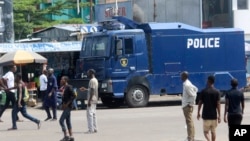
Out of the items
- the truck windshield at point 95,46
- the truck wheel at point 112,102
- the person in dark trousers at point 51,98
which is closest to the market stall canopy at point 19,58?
the truck windshield at point 95,46

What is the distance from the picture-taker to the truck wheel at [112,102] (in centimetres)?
3191

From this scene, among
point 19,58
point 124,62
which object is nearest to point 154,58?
point 124,62

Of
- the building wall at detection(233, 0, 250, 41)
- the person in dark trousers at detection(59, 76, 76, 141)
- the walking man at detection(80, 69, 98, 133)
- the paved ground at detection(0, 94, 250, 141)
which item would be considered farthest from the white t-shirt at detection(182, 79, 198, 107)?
the building wall at detection(233, 0, 250, 41)

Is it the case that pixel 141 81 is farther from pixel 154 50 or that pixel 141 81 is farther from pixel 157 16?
pixel 157 16

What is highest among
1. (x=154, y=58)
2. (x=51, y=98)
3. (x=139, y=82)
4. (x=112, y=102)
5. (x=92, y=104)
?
(x=154, y=58)

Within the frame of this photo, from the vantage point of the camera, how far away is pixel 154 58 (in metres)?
30.5

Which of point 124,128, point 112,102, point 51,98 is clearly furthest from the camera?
point 112,102

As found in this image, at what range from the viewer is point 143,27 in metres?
31.0

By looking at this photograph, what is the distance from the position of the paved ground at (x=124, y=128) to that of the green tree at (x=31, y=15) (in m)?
27.0

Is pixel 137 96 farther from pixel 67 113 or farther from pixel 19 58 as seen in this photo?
pixel 67 113

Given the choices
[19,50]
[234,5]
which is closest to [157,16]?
[234,5]

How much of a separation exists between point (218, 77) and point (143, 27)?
3.94m

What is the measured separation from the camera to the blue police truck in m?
29.9

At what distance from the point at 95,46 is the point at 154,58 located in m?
2.62
